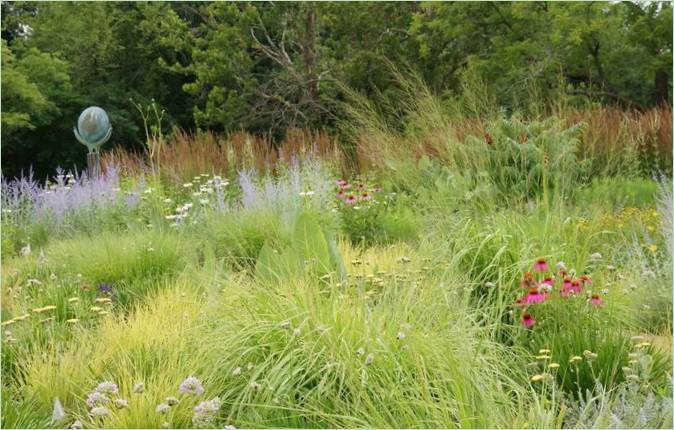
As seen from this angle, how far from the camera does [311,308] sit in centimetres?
271

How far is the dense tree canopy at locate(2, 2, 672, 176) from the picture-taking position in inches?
641

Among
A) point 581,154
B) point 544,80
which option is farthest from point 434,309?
point 544,80

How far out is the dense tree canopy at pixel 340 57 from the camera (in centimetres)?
1628

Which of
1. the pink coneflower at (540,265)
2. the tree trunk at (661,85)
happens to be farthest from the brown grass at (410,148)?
the tree trunk at (661,85)

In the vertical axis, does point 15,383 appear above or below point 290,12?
below

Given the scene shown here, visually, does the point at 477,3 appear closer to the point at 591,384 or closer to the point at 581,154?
the point at 581,154

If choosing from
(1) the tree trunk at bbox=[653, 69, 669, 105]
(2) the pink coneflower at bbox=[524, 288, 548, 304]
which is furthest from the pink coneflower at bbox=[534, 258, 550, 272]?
(1) the tree trunk at bbox=[653, 69, 669, 105]

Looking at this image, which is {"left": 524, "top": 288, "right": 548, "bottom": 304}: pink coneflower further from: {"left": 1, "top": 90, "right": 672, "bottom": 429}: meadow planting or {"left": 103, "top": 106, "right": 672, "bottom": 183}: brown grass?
{"left": 103, "top": 106, "right": 672, "bottom": 183}: brown grass

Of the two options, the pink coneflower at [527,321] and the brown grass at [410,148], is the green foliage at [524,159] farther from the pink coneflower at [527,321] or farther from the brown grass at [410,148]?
the pink coneflower at [527,321]

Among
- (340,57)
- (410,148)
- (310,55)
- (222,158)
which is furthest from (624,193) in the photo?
(340,57)

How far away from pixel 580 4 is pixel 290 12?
665 cm

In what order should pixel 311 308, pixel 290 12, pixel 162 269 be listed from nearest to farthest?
1. pixel 311 308
2. pixel 162 269
3. pixel 290 12

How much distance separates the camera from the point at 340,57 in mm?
18031

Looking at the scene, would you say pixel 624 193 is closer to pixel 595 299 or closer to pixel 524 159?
pixel 524 159
